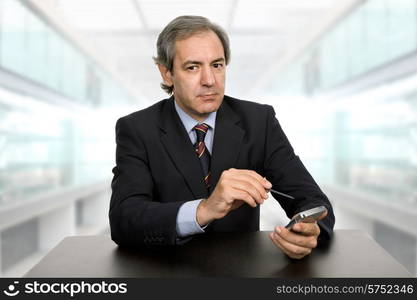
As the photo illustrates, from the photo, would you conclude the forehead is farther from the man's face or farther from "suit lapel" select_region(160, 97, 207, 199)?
"suit lapel" select_region(160, 97, 207, 199)

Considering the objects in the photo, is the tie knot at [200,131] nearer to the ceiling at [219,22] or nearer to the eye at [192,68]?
the eye at [192,68]

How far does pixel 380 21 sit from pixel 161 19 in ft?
9.45

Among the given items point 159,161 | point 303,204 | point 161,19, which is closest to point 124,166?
point 159,161

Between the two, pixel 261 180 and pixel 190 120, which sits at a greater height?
pixel 190 120

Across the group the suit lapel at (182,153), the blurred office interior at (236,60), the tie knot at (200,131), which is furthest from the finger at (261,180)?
the blurred office interior at (236,60)

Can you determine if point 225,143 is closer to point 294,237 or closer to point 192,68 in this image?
point 192,68

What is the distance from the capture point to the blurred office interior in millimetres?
3965

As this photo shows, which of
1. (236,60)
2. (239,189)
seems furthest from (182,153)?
(236,60)

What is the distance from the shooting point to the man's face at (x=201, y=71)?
158 cm

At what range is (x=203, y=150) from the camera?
1.65 m

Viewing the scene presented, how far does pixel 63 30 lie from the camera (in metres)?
5.99

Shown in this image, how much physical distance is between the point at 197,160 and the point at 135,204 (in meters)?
0.31

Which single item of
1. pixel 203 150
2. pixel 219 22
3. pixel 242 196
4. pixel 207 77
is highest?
pixel 219 22

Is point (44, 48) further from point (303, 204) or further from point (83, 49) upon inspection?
point (303, 204)
